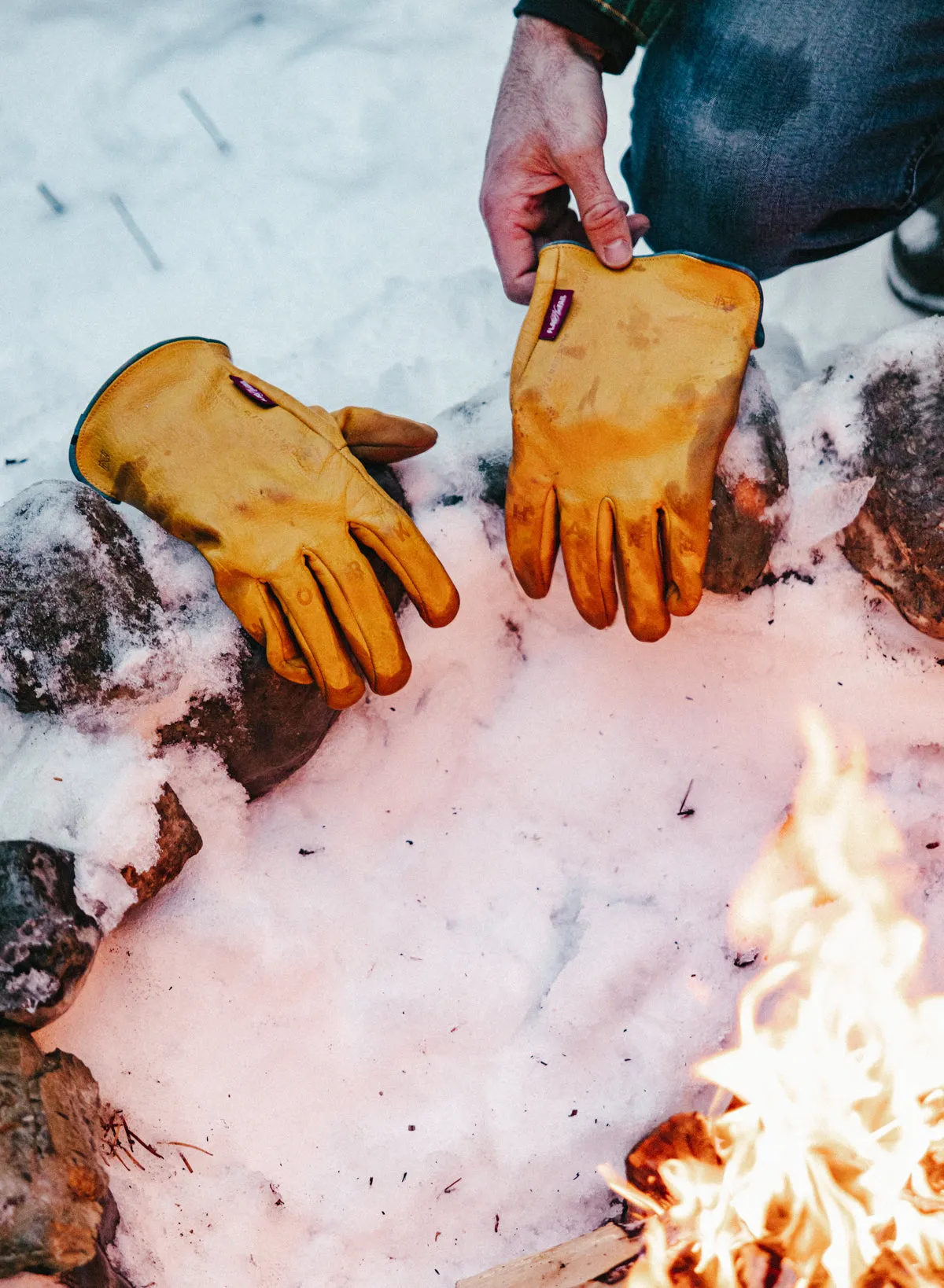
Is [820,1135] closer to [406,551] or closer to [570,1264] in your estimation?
[570,1264]

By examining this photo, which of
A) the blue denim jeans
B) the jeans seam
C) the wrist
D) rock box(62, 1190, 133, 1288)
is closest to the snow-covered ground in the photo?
rock box(62, 1190, 133, 1288)

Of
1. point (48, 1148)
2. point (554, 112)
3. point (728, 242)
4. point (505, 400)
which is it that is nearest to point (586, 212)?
point (554, 112)

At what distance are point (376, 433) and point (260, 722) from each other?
496mm

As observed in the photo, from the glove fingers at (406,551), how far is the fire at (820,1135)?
734 mm

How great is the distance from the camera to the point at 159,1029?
4.90 feet

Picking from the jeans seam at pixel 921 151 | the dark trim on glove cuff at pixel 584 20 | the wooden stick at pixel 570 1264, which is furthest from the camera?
the jeans seam at pixel 921 151

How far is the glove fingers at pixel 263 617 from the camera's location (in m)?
1.45

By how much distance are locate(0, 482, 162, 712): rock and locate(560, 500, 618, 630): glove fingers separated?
0.64 m

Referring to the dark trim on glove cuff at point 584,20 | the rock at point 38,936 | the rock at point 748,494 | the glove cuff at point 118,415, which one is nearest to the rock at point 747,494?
the rock at point 748,494

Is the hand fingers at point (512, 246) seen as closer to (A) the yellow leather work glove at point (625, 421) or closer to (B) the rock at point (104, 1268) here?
(A) the yellow leather work glove at point (625, 421)

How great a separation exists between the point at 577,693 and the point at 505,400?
53 centimetres

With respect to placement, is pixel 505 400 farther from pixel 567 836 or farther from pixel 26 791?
pixel 26 791

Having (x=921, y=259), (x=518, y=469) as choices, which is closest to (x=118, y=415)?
(x=518, y=469)

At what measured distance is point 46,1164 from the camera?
4.16 ft
